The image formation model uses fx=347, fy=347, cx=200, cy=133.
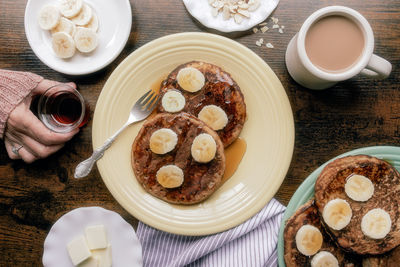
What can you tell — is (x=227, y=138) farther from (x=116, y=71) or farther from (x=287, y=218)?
(x=116, y=71)

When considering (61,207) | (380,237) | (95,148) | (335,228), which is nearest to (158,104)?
(95,148)

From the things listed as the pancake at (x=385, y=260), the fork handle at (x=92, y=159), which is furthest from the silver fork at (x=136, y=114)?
the pancake at (x=385, y=260)

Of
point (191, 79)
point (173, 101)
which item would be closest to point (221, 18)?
point (191, 79)

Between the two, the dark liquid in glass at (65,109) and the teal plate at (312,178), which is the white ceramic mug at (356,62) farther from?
the dark liquid in glass at (65,109)

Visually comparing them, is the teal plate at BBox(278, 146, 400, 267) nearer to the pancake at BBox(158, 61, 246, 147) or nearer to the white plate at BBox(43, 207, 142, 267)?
the pancake at BBox(158, 61, 246, 147)

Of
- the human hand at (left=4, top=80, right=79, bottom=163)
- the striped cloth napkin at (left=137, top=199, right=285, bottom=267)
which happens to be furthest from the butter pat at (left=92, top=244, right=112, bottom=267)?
the human hand at (left=4, top=80, right=79, bottom=163)
